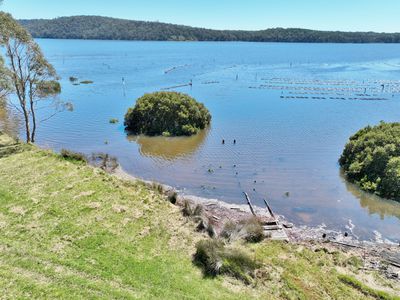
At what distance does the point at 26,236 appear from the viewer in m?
17.6

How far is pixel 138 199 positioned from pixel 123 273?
8.55 metres

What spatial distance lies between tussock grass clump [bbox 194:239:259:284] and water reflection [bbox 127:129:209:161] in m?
20.3

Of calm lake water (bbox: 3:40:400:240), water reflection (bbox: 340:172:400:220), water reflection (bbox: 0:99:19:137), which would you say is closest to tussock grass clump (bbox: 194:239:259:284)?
calm lake water (bbox: 3:40:400:240)

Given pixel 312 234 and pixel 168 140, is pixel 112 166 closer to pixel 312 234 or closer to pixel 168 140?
pixel 168 140

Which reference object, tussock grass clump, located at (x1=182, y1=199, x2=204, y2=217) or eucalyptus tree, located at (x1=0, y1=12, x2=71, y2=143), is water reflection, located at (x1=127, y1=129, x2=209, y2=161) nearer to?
eucalyptus tree, located at (x1=0, y1=12, x2=71, y2=143)

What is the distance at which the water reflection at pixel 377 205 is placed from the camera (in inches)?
1063

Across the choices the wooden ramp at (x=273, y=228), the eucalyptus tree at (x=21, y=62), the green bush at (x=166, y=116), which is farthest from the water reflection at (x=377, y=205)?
the eucalyptus tree at (x=21, y=62)

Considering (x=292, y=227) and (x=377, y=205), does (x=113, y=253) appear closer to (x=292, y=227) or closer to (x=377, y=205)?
(x=292, y=227)

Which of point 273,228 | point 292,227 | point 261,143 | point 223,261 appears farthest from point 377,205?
point 223,261

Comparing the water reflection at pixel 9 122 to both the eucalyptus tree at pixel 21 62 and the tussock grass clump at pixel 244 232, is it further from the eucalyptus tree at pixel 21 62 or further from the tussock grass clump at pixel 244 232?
the tussock grass clump at pixel 244 232

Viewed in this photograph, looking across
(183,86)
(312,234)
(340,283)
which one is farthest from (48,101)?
(340,283)

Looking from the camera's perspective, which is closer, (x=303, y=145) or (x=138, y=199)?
(x=138, y=199)

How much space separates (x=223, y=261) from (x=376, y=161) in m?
20.6

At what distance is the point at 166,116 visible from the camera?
46.9 m
